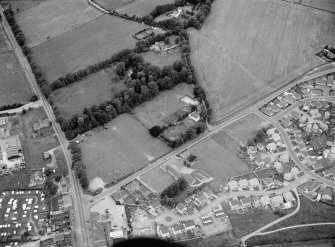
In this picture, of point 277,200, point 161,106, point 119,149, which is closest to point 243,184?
point 277,200

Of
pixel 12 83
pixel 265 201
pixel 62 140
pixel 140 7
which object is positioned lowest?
pixel 265 201

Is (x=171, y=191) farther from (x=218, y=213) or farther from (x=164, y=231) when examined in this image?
(x=218, y=213)

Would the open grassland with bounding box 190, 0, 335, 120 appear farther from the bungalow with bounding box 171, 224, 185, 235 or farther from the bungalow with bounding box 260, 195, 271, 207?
the bungalow with bounding box 171, 224, 185, 235

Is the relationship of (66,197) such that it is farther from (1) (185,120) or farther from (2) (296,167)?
(2) (296,167)

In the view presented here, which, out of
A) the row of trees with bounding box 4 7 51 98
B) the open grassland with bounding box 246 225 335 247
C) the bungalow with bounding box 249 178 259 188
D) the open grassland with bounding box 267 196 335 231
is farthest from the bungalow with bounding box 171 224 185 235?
the row of trees with bounding box 4 7 51 98

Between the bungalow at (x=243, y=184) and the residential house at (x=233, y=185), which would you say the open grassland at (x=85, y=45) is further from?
the bungalow at (x=243, y=184)

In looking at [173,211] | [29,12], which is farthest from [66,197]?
[29,12]
